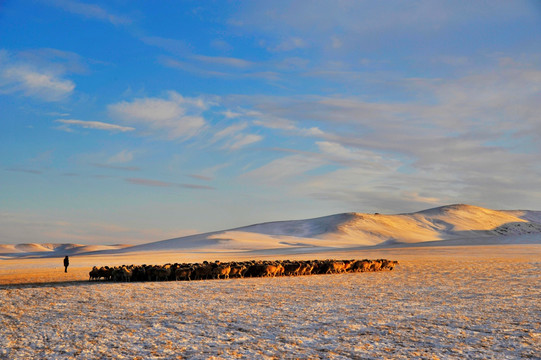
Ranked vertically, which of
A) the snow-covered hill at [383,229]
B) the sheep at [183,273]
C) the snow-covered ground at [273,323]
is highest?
the snow-covered hill at [383,229]

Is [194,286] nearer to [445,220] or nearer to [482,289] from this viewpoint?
[482,289]

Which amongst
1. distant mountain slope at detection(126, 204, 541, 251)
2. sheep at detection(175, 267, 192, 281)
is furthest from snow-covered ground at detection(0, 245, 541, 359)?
distant mountain slope at detection(126, 204, 541, 251)

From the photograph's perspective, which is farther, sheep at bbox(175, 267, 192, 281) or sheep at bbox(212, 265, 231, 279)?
sheep at bbox(212, 265, 231, 279)

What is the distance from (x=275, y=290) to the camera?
1817cm

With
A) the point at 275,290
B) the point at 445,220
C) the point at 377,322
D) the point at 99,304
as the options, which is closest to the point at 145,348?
the point at 377,322

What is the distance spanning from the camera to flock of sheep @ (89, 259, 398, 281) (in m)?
23.8

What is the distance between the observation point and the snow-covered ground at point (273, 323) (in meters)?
8.54

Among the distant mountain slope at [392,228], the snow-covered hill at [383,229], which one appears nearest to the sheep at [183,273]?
the snow-covered hill at [383,229]

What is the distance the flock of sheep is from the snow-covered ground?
5296 millimetres

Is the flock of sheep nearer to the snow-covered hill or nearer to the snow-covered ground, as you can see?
the snow-covered ground

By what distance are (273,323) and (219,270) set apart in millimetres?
14013

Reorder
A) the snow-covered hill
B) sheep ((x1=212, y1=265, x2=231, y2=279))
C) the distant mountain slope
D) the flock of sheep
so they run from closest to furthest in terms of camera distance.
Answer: the flock of sheep, sheep ((x1=212, y1=265, x2=231, y2=279)), the snow-covered hill, the distant mountain slope

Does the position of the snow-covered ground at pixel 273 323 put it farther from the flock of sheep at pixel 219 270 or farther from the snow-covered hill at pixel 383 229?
the snow-covered hill at pixel 383 229

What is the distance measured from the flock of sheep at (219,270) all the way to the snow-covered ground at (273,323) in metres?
5.30
